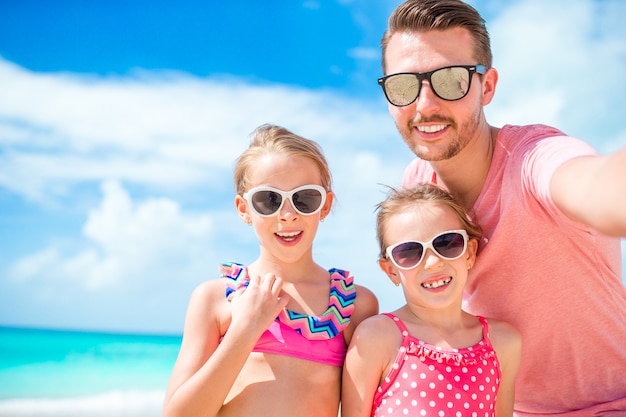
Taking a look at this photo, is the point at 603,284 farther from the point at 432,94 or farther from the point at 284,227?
the point at 284,227

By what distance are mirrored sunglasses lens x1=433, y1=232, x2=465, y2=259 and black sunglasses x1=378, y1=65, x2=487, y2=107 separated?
822 mm

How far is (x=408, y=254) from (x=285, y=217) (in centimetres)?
69

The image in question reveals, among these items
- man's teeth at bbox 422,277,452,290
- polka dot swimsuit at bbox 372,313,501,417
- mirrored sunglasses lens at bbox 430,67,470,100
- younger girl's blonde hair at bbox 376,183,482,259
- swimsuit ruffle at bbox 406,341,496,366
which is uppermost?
mirrored sunglasses lens at bbox 430,67,470,100

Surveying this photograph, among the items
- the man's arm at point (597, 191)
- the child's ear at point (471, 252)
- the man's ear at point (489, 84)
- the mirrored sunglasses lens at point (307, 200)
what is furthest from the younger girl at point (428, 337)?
the man's arm at point (597, 191)

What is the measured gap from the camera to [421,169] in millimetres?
4254

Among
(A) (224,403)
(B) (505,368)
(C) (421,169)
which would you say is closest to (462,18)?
(C) (421,169)

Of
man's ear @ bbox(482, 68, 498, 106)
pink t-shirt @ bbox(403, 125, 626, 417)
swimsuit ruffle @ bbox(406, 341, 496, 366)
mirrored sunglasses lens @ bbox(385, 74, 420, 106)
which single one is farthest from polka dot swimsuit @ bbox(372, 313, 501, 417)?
man's ear @ bbox(482, 68, 498, 106)

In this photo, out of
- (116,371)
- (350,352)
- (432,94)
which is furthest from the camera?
(116,371)

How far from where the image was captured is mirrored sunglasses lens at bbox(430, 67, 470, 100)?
3.68 m

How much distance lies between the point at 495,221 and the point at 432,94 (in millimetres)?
806

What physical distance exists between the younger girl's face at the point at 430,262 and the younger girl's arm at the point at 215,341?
2.31 ft

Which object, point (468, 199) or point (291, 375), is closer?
point (291, 375)

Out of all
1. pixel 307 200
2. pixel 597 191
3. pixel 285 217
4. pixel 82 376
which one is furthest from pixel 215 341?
pixel 82 376

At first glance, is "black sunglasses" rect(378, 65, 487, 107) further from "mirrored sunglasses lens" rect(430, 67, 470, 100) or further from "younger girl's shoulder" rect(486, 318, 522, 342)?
"younger girl's shoulder" rect(486, 318, 522, 342)
